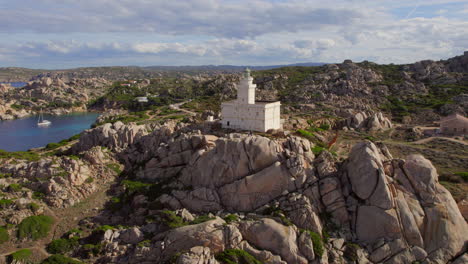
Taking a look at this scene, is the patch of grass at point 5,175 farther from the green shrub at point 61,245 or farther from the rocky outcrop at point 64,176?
the green shrub at point 61,245

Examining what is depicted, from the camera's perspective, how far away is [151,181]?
39.3 metres

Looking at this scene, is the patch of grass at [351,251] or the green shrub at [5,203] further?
the green shrub at [5,203]

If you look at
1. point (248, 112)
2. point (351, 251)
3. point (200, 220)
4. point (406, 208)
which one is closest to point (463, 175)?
point (406, 208)

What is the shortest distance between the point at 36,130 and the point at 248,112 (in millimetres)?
79281

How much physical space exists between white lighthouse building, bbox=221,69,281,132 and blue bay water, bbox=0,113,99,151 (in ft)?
167

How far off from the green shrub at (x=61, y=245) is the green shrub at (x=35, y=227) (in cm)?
268

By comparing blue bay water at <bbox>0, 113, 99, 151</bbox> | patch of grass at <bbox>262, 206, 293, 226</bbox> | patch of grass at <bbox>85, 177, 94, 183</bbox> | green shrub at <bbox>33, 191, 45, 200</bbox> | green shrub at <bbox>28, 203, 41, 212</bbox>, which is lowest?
blue bay water at <bbox>0, 113, 99, 151</bbox>

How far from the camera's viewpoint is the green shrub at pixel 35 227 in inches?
1191

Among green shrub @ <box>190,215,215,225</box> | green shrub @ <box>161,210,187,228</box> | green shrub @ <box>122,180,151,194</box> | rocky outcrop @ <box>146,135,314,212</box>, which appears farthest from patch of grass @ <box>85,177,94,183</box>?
green shrub @ <box>190,215,215,225</box>

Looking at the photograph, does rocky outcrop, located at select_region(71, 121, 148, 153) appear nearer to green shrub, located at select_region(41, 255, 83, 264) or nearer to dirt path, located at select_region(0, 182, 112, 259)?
dirt path, located at select_region(0, 182, 112, 259)

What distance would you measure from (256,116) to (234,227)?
2197cm

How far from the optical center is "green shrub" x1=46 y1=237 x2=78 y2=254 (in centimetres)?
2802

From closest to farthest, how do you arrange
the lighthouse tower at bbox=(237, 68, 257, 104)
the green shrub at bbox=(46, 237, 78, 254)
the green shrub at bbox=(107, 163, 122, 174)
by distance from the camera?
1. the green shrub at bbox=(46, 237, 78, 254)
2. the green shrub at bbox=(107, 163, 122, 174)
3. the lighthouse tower at bbox=(237, 68, 257, 104)

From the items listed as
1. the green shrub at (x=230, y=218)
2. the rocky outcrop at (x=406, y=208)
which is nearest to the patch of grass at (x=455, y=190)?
the rocky outcrop at (x=406, y=208)
